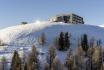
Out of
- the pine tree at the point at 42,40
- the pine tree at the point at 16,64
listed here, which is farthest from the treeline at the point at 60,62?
the pine tree at the point at 42,40

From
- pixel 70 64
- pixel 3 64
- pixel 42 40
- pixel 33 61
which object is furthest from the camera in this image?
pixel 42 40

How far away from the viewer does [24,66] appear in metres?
148

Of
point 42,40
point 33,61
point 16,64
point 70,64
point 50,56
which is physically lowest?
point 70,64

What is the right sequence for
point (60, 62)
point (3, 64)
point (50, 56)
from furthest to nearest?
point (50, 56) → point (60, 62) → point (3, 64)

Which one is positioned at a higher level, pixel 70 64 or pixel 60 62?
pixel 60 62

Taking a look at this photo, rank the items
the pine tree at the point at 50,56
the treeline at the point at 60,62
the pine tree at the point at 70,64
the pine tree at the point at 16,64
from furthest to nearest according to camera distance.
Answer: the pine tree at the point at 50,56 → the pine tree at the point at 70,64 → the treeline at the point at 60,62 → the pine tree at the point at 16,64

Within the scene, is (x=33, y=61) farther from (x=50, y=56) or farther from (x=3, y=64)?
(x=3, y=64)

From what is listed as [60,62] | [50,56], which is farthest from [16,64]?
[60,62]

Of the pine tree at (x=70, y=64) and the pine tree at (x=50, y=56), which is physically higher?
the pine tree at (x=50, y=56)

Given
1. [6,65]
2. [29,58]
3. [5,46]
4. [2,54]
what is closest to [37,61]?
[29,58]

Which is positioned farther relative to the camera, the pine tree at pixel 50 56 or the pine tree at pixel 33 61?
the pine tree at pixel 50 56

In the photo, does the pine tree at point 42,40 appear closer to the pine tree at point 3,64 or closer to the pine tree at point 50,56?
the pine tree at point 50,56

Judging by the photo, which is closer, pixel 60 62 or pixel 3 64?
pixel 3 64

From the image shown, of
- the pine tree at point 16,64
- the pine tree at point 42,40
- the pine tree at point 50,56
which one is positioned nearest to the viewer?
the pine tree at point 16,64
